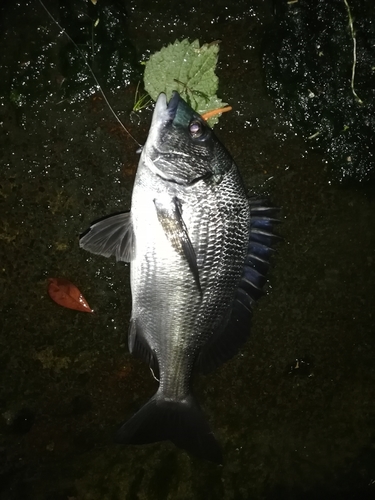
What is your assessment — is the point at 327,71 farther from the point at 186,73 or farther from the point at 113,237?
the point at 113,237

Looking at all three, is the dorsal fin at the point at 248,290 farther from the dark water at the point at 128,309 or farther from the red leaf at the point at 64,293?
the red leaf at the point at 64,293

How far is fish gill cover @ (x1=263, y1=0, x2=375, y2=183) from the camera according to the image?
2682mm

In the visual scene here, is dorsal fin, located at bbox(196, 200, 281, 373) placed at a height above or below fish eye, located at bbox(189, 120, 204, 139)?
below

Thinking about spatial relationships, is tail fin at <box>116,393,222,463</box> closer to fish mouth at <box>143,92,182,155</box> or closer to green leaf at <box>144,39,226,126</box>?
fish mouth at <box>143,92,182,155</box>

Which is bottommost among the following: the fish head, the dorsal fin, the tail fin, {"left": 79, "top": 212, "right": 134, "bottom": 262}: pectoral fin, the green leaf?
the tail fin

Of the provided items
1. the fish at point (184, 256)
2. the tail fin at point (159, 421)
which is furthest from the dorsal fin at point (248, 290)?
the tail fin at point (159, 421)

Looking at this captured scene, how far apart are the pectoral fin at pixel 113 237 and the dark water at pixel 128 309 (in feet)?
1.44

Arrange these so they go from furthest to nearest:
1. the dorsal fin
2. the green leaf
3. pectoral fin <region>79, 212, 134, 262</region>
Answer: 1. the green leaf
2. the dorsal fin
3. pectoral fin <region>79, 212, 134, 262</region>

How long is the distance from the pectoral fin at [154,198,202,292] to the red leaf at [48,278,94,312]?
923mm

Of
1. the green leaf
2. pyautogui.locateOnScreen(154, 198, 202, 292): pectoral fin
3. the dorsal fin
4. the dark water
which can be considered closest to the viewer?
pyautogui.locateOnScreen(154, 198, 202, 292): pectoral fin

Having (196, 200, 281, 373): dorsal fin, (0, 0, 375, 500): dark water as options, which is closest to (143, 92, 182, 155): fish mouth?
(0, 0, 375, 500): dark water

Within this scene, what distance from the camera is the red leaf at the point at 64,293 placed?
8.81 feet

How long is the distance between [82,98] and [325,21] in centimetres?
167

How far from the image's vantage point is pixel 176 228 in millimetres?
2121
